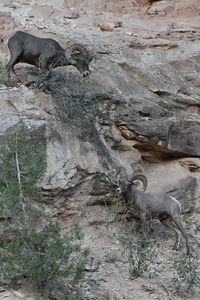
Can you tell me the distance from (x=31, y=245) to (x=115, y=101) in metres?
5.00

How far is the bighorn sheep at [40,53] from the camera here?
1215 centimetres

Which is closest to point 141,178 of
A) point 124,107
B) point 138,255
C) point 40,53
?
point 138,255

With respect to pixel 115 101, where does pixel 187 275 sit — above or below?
below

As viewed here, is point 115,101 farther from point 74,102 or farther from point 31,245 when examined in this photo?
point 31,245

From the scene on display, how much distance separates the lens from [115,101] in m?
12.8

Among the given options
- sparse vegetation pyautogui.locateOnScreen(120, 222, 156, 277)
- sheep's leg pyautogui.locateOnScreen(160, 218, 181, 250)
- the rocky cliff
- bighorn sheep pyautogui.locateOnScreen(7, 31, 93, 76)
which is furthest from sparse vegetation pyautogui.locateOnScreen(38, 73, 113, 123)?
sparse vegetation pyautogui.locateOnScreen(120, 222, 156, 277)

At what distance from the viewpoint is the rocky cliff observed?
11.0m

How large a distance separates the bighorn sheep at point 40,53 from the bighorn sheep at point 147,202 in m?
2.51

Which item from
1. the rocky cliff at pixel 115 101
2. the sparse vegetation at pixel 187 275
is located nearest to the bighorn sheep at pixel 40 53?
the rocky cliff at pixel 115 101

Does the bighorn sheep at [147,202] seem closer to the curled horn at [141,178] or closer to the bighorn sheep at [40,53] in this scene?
the curled horn at [141,178]

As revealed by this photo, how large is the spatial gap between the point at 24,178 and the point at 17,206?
0.64 meters

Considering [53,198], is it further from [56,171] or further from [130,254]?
[130,254]

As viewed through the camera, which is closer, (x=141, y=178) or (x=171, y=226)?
(x=141, y=178)

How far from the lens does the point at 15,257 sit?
27.3ft
